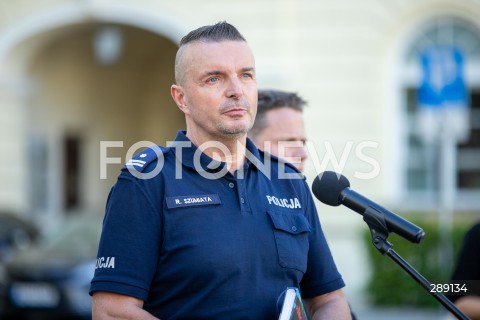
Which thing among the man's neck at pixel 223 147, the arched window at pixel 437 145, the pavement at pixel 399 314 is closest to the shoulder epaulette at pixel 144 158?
the man's neck at pixel 223 147

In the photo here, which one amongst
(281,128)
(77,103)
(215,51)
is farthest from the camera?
(77,103)

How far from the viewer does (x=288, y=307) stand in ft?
9.12

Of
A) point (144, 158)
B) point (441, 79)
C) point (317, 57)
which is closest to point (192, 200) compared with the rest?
point (144, 158)

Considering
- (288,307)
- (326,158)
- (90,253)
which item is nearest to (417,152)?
(90,253)

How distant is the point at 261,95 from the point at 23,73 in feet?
39.4

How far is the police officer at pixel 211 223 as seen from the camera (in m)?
2.81

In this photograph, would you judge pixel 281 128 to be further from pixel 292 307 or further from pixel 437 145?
pixel 437 145

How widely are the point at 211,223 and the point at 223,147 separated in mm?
315

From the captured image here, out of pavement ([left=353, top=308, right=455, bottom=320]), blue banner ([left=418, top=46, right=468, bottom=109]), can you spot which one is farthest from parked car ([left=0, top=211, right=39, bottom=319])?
blue banner ([left=418, top=46, right=468, bottom=109])

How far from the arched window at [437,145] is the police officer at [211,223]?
34.4 ft

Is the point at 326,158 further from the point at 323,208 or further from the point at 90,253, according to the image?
the point at 323,208

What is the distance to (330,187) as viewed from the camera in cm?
298

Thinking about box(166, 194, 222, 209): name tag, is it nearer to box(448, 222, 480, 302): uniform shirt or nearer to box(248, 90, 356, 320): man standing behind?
box(248, 90, 356, 320): man standing behind

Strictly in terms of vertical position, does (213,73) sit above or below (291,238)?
above
